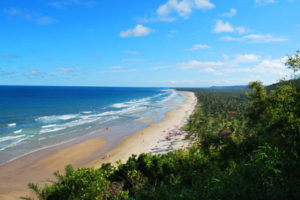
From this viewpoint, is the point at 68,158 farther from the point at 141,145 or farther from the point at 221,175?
the point at 221,175

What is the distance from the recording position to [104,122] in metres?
39.8

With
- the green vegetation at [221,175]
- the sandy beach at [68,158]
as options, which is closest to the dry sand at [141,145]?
the sandy beach at [68,158]

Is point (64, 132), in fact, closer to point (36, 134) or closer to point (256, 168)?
point (36, 134)

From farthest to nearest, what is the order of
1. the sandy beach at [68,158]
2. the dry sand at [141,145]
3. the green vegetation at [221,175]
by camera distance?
1. the dry sand at [141,145]
2. the sandy beach at [68,158]
3. the green vegetation at [221,175]

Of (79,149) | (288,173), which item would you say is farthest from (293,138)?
(79,149)

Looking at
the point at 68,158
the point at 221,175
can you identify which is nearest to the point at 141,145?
the point at 68,158

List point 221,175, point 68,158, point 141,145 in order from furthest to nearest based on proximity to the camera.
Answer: point 141,145, point 68,158, point 221,175

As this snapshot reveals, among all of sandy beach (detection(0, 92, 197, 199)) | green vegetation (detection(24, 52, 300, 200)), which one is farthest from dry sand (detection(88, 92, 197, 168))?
green vegetation (detection(24, 52, 300, 200))

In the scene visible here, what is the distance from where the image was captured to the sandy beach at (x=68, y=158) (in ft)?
52.1

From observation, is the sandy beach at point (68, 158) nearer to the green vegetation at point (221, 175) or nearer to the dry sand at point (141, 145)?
the dry sand at point (141, 145)

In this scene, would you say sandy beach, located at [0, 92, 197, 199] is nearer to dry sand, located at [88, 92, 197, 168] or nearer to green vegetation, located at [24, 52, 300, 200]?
dry sand, located at [88, 92, 197, 168]

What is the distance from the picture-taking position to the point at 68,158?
21.0 meters

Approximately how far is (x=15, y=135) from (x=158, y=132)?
24013 mm

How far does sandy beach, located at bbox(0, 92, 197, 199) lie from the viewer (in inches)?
625
